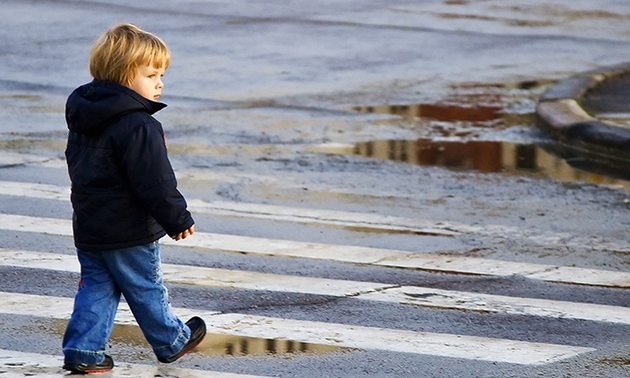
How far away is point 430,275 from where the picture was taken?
7082 millimetres

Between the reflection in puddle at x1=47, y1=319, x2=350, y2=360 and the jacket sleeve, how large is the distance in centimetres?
80

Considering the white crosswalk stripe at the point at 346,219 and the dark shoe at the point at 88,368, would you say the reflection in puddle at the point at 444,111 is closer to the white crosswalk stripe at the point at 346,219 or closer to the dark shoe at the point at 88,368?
the white crosswalk stripe at the point at 346,219

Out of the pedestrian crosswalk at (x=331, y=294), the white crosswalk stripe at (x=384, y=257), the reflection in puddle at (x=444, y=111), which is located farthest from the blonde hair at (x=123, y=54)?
the reflection in puddle at (x=444, y=111)

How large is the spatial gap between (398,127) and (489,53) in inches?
185

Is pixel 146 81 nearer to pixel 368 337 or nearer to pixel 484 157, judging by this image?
pixel 368 337

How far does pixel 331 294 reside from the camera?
6621mm

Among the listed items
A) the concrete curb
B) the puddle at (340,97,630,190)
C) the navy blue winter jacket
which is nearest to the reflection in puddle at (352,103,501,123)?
the puddle at (340,97,630,190)

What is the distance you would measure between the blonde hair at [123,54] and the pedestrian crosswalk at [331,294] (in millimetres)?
1162

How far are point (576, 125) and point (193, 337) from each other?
250 inches

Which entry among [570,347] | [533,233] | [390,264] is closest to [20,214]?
[390,264]

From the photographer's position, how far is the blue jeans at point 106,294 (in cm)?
514

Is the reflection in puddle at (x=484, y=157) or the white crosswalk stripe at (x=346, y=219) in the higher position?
the reflection in puddle at (x=484, y=157)

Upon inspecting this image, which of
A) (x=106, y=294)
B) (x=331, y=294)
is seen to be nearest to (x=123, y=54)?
(x=106, y=294)

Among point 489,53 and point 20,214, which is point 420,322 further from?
point 489,53
